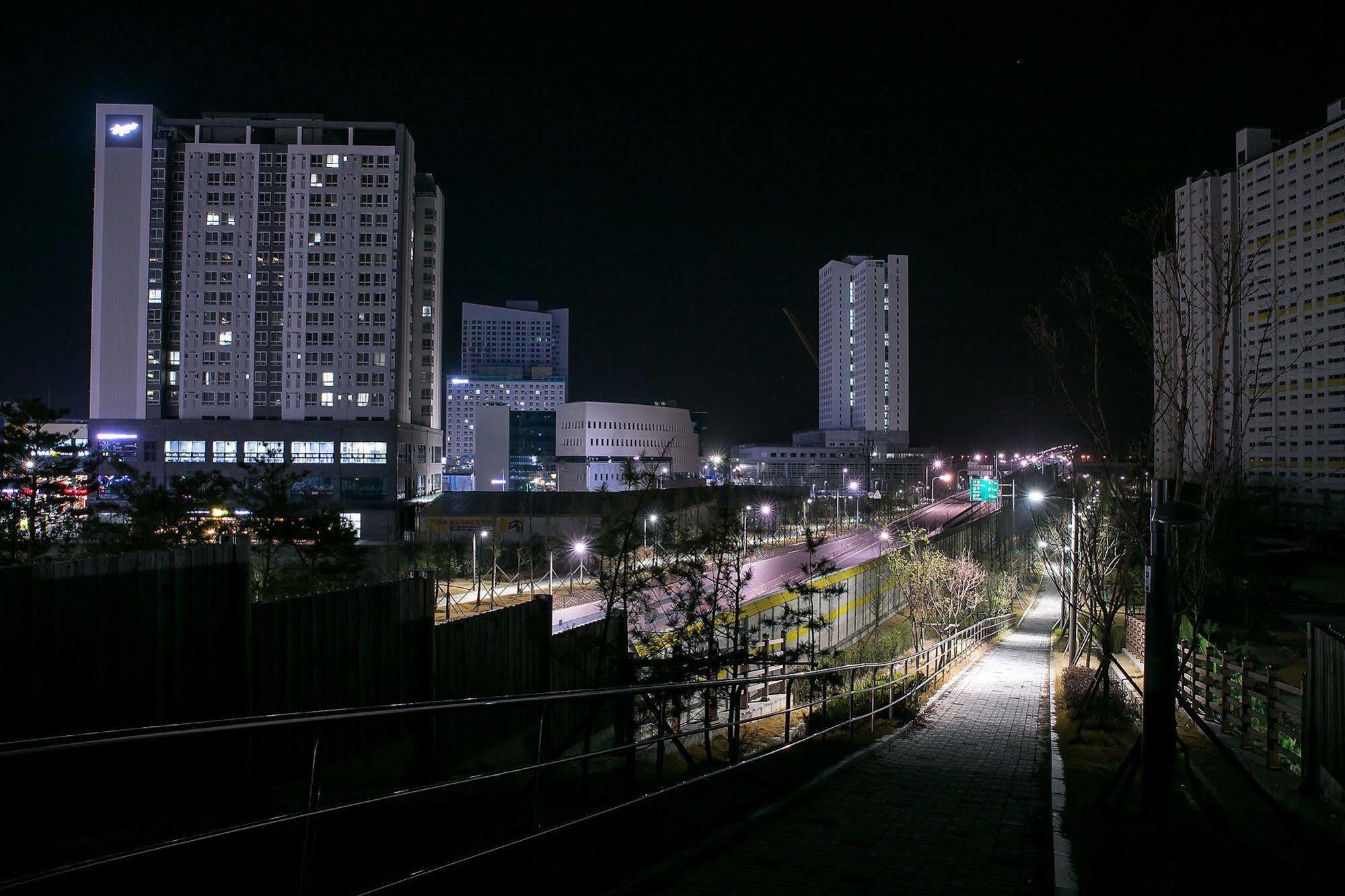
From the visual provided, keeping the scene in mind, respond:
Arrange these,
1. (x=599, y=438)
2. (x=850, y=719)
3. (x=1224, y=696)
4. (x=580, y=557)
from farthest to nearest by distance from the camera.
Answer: (x=599, y=438)
(x=580, y=557)
(x=1224, y=696)
(x=850, y=719)

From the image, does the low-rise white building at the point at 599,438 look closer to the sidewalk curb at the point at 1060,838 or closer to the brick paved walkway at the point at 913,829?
the brick paved walkway at the point at 913,829

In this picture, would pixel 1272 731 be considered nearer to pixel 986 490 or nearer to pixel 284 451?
pixel 986 490

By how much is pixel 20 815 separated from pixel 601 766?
5507mm

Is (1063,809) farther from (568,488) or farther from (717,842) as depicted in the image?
(568,488)

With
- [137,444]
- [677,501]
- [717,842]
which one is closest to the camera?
[717,842]

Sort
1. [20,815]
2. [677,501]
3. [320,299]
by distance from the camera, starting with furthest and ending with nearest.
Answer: [320,299], [677,501], [20,815]

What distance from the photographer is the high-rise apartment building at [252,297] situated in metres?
65.9

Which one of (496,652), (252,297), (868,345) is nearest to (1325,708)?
(496,652)

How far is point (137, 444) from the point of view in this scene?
6481 cm

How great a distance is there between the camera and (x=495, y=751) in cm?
768

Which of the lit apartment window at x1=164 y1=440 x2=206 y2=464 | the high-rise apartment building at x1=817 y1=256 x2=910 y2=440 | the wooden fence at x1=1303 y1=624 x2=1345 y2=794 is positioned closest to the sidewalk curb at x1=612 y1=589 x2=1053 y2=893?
the wooden fence at x1=1303 y1=624 x2=1345 y2=794

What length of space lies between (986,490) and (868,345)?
430 feet

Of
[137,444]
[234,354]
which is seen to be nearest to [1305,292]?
[234,354]

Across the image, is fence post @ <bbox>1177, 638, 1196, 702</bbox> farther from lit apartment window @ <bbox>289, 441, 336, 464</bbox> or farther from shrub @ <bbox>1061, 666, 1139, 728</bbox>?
lit apartment window @ <bbox>289, 441, 336, 464</bbox>
